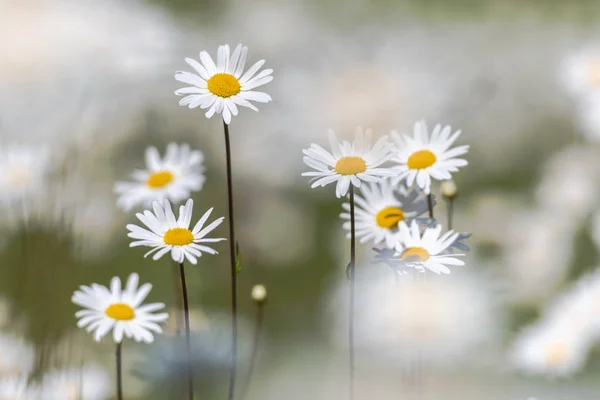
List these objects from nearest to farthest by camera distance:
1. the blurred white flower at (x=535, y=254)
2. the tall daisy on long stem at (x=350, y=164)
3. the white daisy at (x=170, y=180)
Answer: the tall daisy on long stem at (x=350, y=164) < the white daisy at (x=170, y=180) < the blurred white flower at (x=535, y=254)

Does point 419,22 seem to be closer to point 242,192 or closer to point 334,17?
point 334,17

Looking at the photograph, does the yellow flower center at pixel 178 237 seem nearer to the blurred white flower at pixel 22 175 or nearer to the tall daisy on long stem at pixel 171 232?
the tall daisy on long stem at pixel 171 232

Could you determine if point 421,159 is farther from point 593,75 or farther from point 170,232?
point 593,75

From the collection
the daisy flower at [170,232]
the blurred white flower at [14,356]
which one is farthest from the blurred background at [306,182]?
the daisy flower at [170,232]

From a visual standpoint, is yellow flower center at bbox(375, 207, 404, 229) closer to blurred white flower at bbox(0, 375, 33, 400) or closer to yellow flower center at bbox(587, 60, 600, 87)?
blurred white flower at bbox(0, 375, 33, 400)

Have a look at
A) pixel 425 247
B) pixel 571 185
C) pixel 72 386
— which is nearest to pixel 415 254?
pixel 425 247

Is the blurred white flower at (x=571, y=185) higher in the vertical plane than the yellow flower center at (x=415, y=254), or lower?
higher

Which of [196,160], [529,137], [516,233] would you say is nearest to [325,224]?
[516,233]
